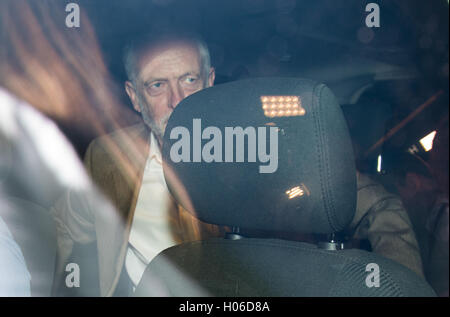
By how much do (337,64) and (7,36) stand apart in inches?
60.2

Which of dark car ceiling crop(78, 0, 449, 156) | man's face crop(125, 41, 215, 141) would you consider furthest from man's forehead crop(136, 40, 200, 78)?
dark car ceiling crop(78, 0, 449, 156)

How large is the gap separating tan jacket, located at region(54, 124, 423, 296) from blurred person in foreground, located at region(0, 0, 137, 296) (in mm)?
28

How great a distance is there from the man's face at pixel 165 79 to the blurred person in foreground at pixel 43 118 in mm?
246

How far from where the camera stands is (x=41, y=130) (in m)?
1.96

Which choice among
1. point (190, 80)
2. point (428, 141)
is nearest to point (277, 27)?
point (190, 80)

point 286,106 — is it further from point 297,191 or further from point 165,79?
point 165,79

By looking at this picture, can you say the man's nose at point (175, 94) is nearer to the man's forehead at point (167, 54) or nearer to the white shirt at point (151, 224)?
the man's forehead at point (167, 54)

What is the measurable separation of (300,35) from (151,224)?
1.10 meters

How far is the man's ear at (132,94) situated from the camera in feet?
6.45

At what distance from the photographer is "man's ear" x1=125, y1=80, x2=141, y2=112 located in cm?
197

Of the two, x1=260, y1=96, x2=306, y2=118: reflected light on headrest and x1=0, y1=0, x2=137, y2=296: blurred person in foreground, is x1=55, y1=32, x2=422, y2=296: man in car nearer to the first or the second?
x1=0, y1=0, x2=137, y2=296: blurred person in foreground

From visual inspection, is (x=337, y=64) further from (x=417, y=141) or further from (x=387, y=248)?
(x=387, y=248)

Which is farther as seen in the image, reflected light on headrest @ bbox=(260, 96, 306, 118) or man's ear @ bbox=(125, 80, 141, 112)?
man's ear @ bbox=(125, 80, 141, 112)
